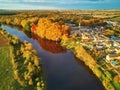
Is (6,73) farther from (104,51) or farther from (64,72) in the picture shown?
(104,51)

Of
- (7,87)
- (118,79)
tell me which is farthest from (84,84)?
(7,87)

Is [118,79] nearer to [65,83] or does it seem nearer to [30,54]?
[65,83]

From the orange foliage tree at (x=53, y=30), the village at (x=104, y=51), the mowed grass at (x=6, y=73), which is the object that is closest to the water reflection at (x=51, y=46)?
the orange foliage tree at (x=53, y=30)

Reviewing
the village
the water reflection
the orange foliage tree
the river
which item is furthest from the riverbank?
the orange foliage tree

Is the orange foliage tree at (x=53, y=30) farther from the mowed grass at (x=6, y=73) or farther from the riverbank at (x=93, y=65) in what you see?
the mowed grass at (x=6, y=73)

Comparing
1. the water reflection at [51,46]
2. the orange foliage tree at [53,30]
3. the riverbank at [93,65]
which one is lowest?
the water reflection at [51,46]

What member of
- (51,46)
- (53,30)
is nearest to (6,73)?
(51,46)

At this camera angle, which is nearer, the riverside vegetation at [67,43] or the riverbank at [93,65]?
the riverbank at [93,65]

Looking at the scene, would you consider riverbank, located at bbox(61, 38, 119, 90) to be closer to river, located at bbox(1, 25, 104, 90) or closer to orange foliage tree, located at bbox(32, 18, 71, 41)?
river, located at bbox(1, 25, 104, 90)
